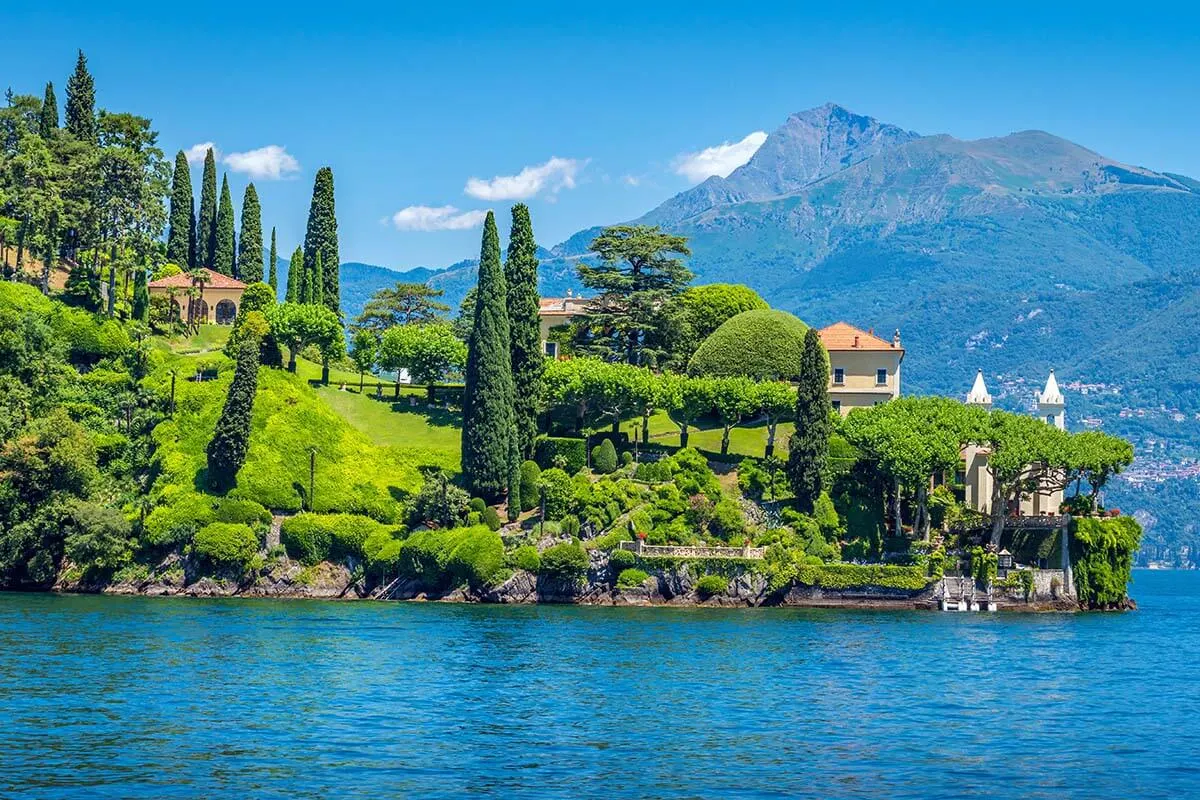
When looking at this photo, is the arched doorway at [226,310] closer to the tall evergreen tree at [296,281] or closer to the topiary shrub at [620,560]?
the tall evergreen tree at [296,281]

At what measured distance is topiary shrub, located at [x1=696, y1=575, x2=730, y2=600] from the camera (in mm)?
89000

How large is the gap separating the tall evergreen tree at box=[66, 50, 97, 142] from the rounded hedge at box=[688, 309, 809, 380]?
167 feet

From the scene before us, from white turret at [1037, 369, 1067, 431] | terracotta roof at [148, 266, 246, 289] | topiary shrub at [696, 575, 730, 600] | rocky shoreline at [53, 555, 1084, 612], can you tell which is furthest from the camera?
white turret at [1037, 369, 1067, 431]

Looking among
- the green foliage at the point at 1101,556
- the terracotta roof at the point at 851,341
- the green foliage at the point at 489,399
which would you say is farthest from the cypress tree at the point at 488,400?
the green foliage at the point at 1101,556

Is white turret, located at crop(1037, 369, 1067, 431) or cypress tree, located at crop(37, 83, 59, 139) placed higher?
cypress tree, located at crop(37, 83, 59, 139)

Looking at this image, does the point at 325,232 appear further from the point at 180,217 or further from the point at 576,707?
the point at 576,707

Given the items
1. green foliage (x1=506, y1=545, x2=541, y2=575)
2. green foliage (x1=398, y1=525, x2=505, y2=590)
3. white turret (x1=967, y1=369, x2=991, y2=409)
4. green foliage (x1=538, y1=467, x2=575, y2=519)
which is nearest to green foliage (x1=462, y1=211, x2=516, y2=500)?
green foliage (x1=538, y1=467, x2=575, y2=519)

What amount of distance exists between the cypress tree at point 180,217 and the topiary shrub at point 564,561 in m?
52.9

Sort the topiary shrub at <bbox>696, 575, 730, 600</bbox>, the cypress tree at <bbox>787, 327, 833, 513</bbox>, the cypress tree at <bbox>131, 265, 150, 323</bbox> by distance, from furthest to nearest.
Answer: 1. the cypress tree at <bbox>131, 265, 150, 323</bbox>
2. the cypress tree at <bbox>787, 327, 833, 513</bbox>
3. the topiary shrub at <bbox>696, 575, 730, 600</bbox>

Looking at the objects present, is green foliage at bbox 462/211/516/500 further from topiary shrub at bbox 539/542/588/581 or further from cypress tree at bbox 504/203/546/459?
topiary shrub at bbox 539/542/588/581

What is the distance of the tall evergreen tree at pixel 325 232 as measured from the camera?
124000 mm

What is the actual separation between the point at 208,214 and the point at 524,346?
44506 millimetres

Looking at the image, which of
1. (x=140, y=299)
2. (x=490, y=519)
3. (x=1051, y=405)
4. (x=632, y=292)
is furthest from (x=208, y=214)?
(x=1051, y=405)

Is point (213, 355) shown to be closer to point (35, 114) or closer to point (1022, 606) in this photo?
point (35, 114)
